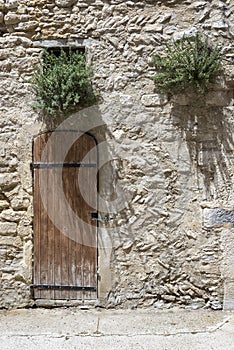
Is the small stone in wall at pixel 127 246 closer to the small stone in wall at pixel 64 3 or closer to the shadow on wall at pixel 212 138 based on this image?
the shadow on wall at pixel 212 138

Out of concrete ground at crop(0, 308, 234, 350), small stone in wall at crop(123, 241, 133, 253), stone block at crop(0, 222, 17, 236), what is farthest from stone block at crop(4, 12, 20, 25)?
concrete ground at crop(0, 308, 234, 350)

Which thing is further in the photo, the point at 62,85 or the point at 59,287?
the point at 59,287

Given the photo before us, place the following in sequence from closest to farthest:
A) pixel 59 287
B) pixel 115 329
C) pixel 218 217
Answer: pixel 115 329, pixel 218 217, pixel 59 287

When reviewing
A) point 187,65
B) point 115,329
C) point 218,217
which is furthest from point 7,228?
point 187,65

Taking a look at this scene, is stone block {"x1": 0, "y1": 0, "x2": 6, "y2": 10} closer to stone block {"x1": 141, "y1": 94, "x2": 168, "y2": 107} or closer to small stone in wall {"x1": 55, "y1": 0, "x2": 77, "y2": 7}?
small stone in wall {"x1": 55, "y1": 0, "x2": 77, "y2": 7}

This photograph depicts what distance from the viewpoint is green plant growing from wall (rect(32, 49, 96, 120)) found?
423 cm

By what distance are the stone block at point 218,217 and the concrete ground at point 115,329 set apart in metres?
0.92

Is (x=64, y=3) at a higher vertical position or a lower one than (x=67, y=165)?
higher

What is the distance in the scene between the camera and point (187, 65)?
4.19 meters

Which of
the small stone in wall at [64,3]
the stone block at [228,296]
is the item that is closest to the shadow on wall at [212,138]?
the stone block at [228,296]

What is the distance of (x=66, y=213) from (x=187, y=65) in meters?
1.98

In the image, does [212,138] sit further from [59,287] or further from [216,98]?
[59,287]

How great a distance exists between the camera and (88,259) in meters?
4.44

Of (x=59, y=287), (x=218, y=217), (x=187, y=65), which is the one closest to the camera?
(x=187, y=65)
